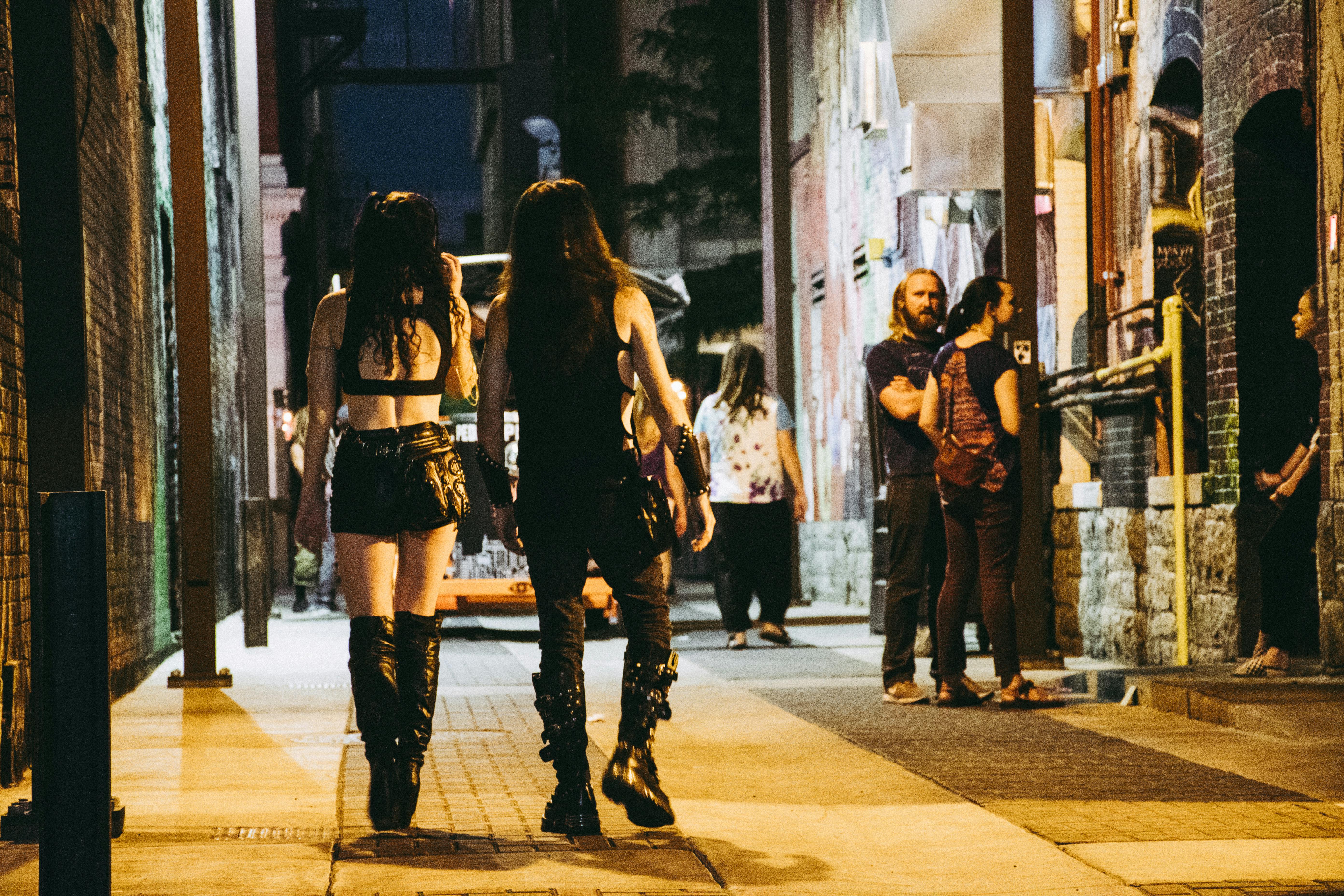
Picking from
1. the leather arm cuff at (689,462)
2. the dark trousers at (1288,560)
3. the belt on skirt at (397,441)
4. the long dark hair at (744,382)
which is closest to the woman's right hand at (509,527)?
the belt on skirt at (397,441)

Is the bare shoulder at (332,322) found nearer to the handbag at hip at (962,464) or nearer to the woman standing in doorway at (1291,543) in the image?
the handbag at hip at (962,464)

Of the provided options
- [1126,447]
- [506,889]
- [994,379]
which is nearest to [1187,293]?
[1126,447]

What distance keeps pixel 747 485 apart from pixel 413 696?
661 cm

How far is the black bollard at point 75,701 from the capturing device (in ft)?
9.23

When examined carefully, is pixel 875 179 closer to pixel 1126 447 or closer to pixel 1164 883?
pixel 1126 447

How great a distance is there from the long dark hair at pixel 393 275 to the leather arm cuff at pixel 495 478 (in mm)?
344

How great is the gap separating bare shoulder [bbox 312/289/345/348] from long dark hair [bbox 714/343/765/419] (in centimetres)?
626

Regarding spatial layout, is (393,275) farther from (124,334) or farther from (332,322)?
(124,334)

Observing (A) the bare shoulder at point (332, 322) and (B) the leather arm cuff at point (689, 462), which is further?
(A) the bare shoulder at point (332, 322)

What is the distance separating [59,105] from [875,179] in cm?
1112

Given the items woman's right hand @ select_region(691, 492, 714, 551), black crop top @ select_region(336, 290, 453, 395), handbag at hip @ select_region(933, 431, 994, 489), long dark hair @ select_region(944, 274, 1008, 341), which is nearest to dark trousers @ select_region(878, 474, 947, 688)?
handbag at hip @ select_region(933, 431, 994, 489)

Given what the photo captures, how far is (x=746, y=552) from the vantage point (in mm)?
11320

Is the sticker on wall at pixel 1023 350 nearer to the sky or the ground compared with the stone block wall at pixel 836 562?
nearer to the sky

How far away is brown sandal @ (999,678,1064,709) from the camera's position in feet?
24.9
